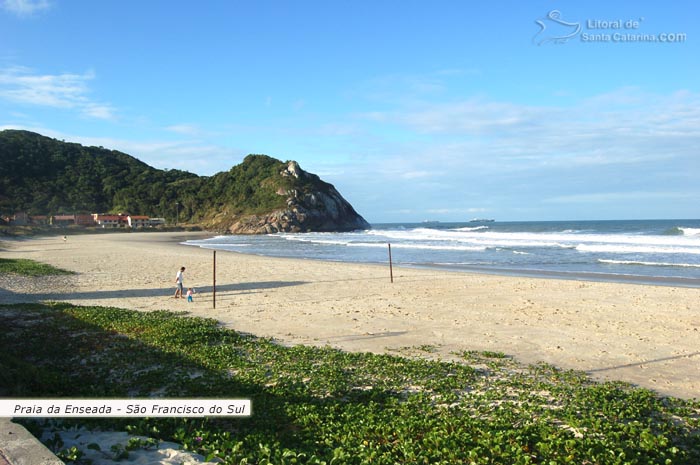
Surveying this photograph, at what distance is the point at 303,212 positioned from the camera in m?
117

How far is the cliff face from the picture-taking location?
111375 mm

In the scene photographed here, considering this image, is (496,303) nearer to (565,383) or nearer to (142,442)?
(565,383)

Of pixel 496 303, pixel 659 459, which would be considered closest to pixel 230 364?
pixel 659 459

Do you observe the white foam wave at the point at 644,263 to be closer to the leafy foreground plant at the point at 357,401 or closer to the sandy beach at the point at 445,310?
the sandy beach at the point at 445,310

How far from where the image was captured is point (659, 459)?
16.5 ft

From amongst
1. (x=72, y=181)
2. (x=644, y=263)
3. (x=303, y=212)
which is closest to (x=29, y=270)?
(x=644, y=263)

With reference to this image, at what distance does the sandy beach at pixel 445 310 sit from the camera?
10.1 meters

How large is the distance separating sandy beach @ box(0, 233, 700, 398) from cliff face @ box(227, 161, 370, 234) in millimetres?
85963

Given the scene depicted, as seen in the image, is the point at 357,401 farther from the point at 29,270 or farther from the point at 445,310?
the point at 29,270

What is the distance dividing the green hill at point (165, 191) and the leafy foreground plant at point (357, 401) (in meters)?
99.3

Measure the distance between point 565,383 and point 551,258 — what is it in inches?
1108

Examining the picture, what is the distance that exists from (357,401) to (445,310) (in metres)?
8.71
